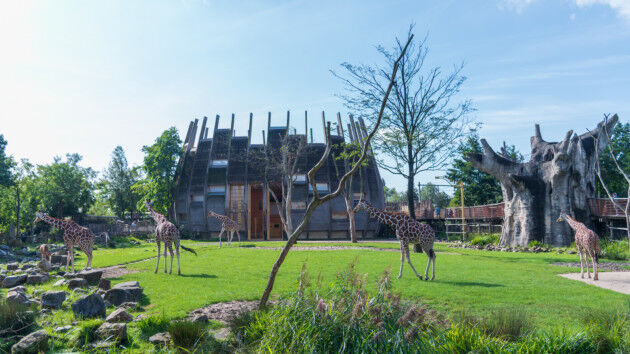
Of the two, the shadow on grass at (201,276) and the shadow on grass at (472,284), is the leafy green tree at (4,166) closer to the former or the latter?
the shadow on grass at (201,276)

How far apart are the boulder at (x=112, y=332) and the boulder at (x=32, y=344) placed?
0.65 meters

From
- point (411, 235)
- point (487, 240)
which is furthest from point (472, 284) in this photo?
point (487, 240)

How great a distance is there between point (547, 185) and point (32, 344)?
26.2 meters

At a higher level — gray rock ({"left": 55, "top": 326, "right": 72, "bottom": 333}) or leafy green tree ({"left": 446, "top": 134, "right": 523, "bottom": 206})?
leafy green tree ({"left": 446, "top": 134, "right": 523, "bottom": 206})

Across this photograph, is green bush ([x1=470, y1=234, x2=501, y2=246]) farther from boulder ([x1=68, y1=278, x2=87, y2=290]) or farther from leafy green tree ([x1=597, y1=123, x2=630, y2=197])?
boulder ([x1=68, y1=278, x2=87, y2=290])

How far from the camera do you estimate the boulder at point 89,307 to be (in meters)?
6.96

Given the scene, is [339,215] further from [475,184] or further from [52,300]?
[52,300]

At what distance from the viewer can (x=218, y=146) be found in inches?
1597

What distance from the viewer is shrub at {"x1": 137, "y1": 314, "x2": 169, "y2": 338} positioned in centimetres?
610

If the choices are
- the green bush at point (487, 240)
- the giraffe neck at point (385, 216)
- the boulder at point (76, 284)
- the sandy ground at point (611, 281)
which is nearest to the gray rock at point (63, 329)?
the boulder at point (76, 284)

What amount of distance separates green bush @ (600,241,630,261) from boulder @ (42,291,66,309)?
21432 millimetres

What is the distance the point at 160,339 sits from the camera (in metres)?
5.55

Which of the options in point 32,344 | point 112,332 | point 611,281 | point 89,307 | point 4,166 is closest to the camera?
point 32,344

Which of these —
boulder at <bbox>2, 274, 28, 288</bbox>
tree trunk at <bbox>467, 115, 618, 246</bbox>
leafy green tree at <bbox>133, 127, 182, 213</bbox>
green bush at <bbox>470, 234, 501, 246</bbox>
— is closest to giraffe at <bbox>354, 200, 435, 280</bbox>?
boulder at <bbox>2, 274, 28, 288</bbox>
